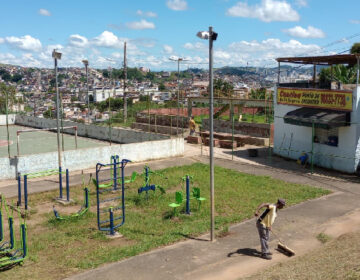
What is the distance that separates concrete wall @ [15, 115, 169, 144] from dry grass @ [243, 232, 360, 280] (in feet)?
51.4

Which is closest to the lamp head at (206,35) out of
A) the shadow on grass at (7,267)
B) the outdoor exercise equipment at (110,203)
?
the outdoor exercise equipment at (110,203)

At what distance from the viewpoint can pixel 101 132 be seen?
3133 centimetres

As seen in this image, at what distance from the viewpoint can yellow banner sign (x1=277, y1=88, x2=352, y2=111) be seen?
1896 cm

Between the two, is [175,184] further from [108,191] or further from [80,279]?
[80,279]

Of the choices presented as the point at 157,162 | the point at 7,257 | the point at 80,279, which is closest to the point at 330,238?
the point at 80,279

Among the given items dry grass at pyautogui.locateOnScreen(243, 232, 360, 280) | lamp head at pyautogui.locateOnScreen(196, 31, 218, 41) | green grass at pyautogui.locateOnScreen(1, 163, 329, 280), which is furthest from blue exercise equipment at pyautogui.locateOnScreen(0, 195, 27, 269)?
lamp head at pyautogui.locateOnScreen(196, 31, 218, 41)

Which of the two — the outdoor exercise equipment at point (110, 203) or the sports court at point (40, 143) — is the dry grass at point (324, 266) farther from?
the sports court at point (40, 143)

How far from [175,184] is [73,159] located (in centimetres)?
586

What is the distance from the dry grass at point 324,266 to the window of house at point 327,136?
1051 centimetres

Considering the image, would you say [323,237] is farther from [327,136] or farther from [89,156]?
[89,156]

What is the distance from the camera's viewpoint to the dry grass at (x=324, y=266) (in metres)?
7.79

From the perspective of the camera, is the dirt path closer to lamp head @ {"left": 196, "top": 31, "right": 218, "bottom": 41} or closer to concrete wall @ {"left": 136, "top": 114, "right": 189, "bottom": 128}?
lamp head @ {"left": 196, "top": 31, "right": 218, "bottom": 41}

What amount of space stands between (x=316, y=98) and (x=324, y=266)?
13723mm

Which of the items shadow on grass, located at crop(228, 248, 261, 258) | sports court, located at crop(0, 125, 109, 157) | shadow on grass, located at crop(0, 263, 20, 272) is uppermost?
sports court, located at crop(0, 125, 109, 157)
